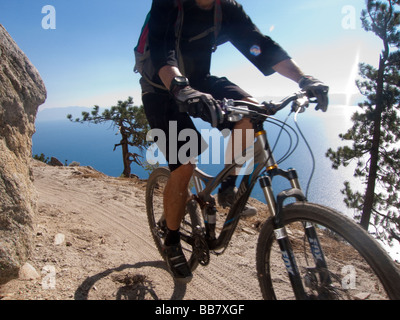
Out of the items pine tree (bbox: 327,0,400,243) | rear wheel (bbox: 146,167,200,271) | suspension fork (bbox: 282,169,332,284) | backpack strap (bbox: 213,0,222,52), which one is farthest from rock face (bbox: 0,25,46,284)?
pine tree (bbox: 327,0,400,243)

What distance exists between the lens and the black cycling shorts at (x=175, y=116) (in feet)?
9.52

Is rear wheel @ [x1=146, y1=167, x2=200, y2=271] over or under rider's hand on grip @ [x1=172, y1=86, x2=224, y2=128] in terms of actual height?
under

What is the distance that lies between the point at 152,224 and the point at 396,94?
53.7ft

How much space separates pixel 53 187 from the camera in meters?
7.91

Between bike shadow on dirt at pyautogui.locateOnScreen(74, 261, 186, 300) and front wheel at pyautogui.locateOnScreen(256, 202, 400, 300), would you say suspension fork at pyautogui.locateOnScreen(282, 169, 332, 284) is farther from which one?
bike shadow on dirt at pyautogui.locateOnScreen(74, 261, 186, 300)

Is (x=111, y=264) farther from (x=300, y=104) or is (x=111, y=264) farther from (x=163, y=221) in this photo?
(x=300, y=104)

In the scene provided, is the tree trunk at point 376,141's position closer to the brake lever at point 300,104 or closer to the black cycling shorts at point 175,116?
the black cycling shorts at point 175,116

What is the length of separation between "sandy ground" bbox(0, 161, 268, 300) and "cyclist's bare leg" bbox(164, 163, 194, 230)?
3.01 feet

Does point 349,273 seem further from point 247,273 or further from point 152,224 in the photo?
point 152,224

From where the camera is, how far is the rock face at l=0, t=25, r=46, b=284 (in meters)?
3.16

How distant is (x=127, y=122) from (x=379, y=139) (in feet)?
56.9
